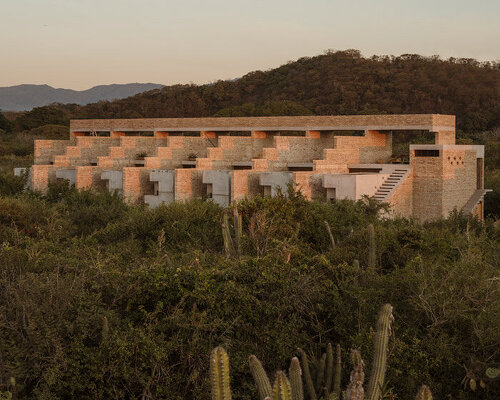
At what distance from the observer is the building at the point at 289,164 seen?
22562 mm

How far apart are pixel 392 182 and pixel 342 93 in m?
38.1

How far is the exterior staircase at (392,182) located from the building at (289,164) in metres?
0.04

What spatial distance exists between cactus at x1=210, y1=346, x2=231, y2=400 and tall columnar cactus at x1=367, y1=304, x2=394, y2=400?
1764 mm

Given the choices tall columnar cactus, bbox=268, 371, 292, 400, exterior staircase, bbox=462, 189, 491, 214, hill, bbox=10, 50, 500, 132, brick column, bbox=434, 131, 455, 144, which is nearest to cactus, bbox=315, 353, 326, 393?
tall columnar cactus, bbox=268, 371, 292, 400

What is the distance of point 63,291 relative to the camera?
32.0 ft

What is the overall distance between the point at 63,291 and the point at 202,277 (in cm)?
198

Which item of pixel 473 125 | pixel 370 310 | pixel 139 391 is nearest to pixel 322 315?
pixel 370 310

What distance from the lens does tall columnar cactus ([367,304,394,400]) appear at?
23.6 feet

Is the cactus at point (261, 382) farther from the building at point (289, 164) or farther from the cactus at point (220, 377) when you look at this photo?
the building at point (289, 164)

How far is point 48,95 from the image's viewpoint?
18462cm

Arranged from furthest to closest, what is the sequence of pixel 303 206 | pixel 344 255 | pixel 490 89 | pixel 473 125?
pixel 490 89 → pixel 473 125 → pixel 303 206 → pixel 344 255

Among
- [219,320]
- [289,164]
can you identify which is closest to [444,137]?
[289,164]

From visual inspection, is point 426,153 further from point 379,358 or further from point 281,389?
point 281,389

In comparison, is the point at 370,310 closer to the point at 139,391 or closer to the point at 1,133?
the point at 139,391
